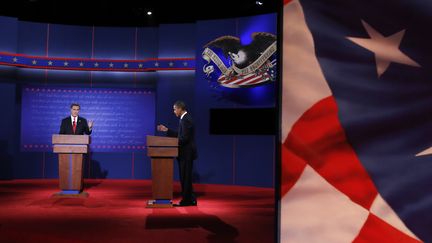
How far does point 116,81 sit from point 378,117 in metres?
9.92

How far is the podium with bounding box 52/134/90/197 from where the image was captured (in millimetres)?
7199

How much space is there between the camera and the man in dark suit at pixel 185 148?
6.47 m

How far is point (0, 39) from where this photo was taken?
10023 millimetres

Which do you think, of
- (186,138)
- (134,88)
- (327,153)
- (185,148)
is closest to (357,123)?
(327,153)

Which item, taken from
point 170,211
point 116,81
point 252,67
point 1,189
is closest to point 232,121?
point 252,67

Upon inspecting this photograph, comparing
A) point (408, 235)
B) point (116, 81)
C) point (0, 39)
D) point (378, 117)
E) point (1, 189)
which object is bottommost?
point (1, 189)

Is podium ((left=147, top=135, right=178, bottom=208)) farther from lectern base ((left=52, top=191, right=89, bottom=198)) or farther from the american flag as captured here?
the american flag

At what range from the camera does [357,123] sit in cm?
109

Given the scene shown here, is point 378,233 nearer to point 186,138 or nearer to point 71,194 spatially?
point 186,138

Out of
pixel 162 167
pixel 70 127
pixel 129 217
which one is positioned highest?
pixel 70 127

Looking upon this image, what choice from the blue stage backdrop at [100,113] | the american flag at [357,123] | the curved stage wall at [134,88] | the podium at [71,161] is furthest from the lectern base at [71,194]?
the american flag at [357,123]

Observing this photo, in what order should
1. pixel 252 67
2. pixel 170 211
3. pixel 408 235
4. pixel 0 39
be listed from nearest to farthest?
1. pixel 408 235
2. pixel 170 211
3. pixel 252 67
4. pixel 0 39

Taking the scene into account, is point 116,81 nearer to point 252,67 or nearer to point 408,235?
point 252,67

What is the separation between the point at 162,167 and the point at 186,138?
1.67 feet
